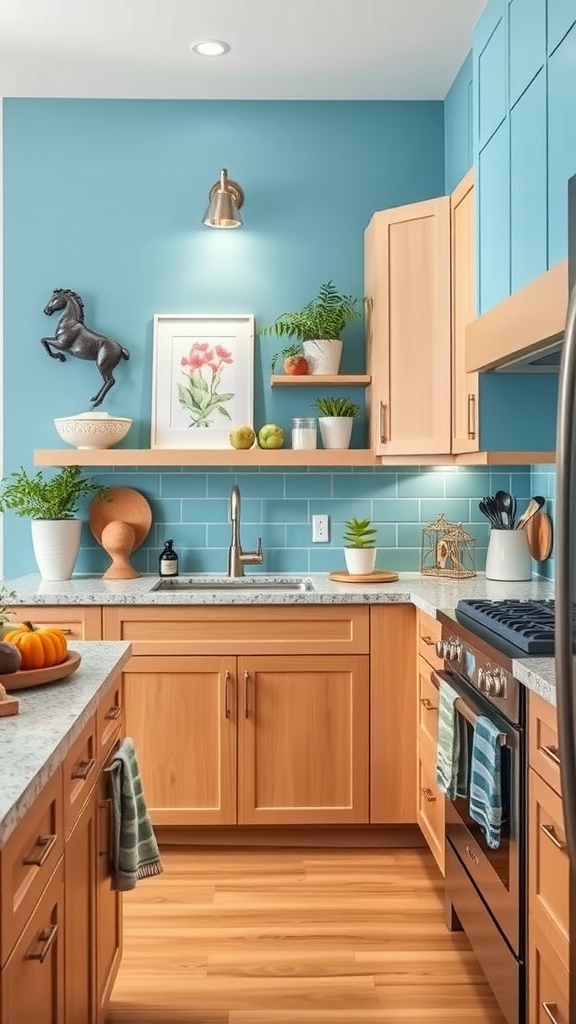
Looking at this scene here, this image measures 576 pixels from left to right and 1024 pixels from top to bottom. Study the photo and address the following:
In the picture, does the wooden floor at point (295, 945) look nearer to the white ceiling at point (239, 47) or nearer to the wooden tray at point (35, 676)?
the wooden tray at point (35, 676)

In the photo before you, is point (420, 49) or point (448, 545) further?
point (448, 545)

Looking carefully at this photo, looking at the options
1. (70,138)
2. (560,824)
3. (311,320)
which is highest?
(70,138)

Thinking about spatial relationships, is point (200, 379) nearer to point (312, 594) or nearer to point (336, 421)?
point (336, 421)

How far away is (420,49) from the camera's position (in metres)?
3.49

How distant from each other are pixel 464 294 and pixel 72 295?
1593 mm

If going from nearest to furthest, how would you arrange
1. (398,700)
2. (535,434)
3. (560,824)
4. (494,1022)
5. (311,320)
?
(560,824), (494,1022), (535,434), (398,700), (311,320)

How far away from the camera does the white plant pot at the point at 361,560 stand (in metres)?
3.67

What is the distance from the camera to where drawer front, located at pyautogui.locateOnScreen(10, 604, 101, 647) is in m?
3.34

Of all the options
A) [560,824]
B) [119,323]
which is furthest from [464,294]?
[560,824]

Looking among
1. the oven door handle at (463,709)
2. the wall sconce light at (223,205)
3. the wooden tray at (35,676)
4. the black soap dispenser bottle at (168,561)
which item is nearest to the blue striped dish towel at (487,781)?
the oven door handle at (463,709)

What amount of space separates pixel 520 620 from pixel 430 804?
3.38 ft

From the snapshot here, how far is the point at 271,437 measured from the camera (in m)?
3.78

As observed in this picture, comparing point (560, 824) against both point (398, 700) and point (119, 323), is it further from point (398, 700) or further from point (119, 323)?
point (119, 323)

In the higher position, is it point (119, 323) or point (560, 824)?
point (119, 323)
